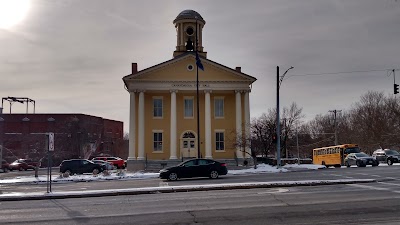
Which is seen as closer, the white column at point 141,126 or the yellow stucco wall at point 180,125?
the white column at point 141,126

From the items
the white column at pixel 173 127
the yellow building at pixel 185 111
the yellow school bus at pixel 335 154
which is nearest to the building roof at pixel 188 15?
the yellow building at pixel 185 111

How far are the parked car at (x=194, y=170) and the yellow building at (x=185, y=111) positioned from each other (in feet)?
55.5

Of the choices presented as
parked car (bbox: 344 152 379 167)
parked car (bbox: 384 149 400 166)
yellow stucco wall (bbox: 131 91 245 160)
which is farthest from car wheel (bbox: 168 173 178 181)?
parked car (bbox: 384 149 400 166)

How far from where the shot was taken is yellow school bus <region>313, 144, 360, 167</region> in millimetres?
43438

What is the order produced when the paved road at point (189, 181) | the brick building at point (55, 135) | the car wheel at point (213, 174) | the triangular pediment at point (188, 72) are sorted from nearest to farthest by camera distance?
the paved road at point (189, 181) < the car wheel at point (213, 174) < the triangular pediment at point (188, 72) < the brick building at point (55, 135)

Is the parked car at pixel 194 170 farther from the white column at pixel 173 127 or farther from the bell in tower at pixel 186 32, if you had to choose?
the bell in tower at pixel 186 32

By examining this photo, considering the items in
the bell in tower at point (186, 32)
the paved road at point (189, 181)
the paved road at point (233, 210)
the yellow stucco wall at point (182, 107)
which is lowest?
the paved road at point (189, 181)

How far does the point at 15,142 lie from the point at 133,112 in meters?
45.3

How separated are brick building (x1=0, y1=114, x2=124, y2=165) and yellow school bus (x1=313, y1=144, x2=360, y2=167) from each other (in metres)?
45.9

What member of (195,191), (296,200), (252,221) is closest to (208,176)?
(195,191)

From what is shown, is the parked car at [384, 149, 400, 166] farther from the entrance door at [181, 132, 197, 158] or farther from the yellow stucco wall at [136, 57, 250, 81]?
the entrance door at [181, 132, 197, 158]

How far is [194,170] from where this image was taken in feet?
91.5

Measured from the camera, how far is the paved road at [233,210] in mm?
10875

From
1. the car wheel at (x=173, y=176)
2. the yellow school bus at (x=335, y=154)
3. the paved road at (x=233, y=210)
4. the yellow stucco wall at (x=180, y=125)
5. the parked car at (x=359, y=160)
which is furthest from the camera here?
the yellow stucco wall at (x=180, y=125)
